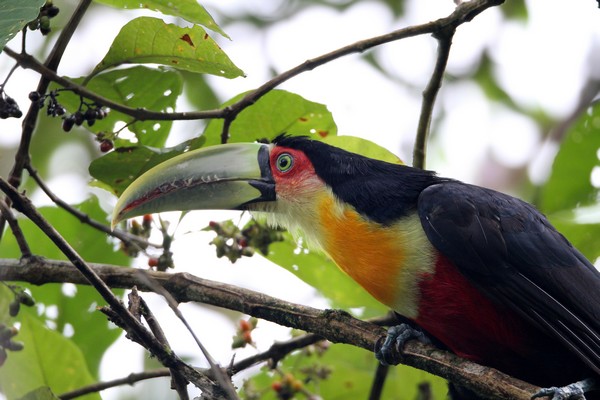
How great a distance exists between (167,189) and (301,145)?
2.14 feet

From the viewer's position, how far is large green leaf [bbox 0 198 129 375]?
4.25 meters

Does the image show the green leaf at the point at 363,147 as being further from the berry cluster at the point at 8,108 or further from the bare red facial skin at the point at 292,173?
the berry cluster at the point at 8,108

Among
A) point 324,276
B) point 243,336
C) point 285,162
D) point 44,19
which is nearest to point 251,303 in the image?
point 243,336

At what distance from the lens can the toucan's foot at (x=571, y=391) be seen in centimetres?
294

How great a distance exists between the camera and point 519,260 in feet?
11.8

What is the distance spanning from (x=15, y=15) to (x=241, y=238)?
4.68 feet

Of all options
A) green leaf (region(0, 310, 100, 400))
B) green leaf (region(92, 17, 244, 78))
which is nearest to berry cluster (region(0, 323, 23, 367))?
A: green leaf (region(0, 310, 100, 400))

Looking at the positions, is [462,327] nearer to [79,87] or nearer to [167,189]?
[167,189]

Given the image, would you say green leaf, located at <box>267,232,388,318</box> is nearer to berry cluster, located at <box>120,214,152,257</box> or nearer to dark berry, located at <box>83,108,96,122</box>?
berry cluster, located at <box>120,214,152,257</box>

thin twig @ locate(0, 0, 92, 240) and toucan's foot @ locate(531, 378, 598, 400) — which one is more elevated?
thin twig @ locate(0, 0, 92, 240)

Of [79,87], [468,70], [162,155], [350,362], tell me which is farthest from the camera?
[468,70]

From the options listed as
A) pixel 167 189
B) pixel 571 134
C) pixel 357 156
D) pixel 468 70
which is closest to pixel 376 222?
pixel 357 156

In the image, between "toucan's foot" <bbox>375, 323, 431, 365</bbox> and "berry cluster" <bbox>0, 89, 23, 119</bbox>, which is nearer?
"berry cluster" <bbox>0, 89, 23, 119</bbox>

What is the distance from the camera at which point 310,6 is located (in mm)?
8875
